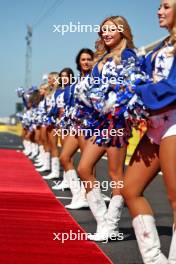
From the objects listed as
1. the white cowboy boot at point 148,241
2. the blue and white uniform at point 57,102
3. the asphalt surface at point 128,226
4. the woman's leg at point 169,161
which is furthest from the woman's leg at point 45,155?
the woman's leg at point 169,161

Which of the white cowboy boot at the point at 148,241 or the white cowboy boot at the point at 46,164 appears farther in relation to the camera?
the white cowboy boot at the point at 46,164

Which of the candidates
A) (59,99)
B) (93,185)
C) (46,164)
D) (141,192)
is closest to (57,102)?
(59,99)

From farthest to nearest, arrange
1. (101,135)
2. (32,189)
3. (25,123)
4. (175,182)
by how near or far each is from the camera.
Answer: (25,123), (32,189), (101,135), (175,182)

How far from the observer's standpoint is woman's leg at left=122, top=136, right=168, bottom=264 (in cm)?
386

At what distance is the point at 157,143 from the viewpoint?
151 inches

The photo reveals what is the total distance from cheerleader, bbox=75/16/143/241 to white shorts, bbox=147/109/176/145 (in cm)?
60

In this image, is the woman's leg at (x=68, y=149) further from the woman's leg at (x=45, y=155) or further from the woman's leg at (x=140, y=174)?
the woman's leg at (x=45, y=155)

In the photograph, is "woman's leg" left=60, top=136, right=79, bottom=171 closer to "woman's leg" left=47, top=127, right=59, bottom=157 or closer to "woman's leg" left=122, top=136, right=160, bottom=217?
"woman's leg" left=47, top=127, right=59, bottom=157

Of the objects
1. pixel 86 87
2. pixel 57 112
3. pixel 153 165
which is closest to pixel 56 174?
pixel 57 112

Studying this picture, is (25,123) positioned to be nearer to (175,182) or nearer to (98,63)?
(98,63)

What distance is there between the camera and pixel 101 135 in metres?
4.80

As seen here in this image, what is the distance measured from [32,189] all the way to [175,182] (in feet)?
19.0

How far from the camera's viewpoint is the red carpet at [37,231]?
4.63 m

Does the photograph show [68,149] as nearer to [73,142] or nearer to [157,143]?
[73,142]
